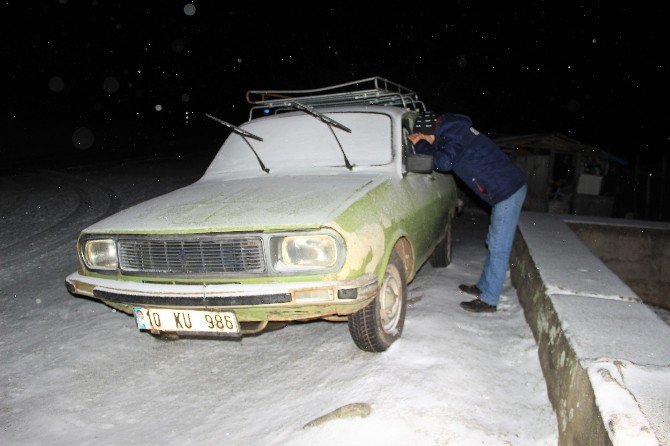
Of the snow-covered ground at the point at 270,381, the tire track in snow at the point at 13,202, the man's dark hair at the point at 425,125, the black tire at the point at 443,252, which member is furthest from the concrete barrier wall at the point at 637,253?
the tire track in snow at the point at 13,202

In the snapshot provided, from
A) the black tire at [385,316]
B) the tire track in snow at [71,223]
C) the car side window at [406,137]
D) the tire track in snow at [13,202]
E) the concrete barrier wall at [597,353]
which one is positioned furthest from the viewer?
the tire track in snow at [13,202]

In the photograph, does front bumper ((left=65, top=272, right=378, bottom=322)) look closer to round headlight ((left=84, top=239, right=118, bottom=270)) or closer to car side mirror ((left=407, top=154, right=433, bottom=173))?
round headlight ((left=84, top=239, right=118, bottom=270))

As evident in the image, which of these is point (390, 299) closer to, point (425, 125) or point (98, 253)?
point (425, 125)

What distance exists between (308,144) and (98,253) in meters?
1.87

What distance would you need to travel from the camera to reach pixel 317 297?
2.38 meters

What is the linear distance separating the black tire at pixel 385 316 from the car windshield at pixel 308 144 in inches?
38.3

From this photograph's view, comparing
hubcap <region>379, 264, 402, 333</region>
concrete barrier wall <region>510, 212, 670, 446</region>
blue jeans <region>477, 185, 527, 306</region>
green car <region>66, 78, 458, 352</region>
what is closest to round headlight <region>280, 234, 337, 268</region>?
green car <region>66, 78, 458, 352</region>

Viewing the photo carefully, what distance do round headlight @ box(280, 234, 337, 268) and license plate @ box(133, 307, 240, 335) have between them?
478 mm

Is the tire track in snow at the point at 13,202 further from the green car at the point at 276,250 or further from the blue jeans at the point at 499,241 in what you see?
the blue jeans at the point at 499,241

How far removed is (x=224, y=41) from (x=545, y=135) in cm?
3800

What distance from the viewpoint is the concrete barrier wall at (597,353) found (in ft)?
5.15

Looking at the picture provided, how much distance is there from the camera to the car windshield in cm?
359

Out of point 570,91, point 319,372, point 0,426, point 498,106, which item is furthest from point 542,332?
point 498,106

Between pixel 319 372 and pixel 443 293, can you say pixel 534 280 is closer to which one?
pixel 443 293
